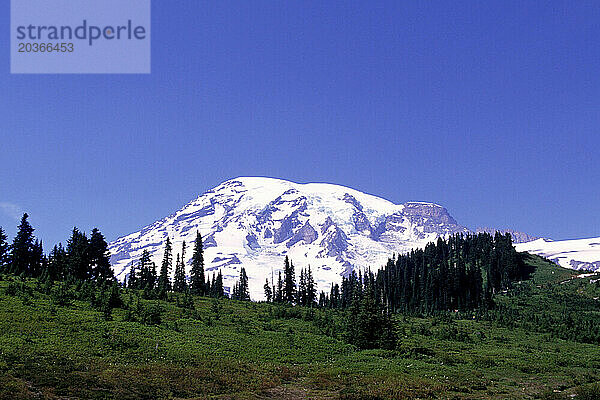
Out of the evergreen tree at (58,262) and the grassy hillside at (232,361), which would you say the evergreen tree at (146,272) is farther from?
the grassy hillside at (232,361)

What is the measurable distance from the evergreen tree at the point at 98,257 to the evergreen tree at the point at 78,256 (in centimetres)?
156

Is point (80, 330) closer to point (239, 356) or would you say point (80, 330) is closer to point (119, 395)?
point (239, 356)

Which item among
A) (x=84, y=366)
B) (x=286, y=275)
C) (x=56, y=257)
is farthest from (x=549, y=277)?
(x=84, y=366)

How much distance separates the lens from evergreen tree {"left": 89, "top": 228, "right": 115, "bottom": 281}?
101 metres

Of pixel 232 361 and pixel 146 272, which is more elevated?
pixel 146 272

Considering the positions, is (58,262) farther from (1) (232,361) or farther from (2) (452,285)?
(2) (452,285)

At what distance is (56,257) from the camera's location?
101 metres

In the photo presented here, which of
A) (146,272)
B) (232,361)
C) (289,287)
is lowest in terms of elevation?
(232,361)

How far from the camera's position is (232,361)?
4409 cm

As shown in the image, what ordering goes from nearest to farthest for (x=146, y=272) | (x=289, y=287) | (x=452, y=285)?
(x=146, y=272)
(x=289, y=287)
(x=452, y=285)

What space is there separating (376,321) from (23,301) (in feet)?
144

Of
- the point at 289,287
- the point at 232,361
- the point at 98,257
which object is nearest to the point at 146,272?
the point at 98,257

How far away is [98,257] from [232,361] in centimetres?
6998

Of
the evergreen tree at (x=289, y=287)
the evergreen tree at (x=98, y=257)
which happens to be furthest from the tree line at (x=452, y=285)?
the evergreen tree at (x=98, y=257)
